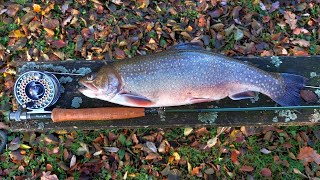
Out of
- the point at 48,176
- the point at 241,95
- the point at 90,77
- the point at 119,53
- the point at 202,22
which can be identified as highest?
the point at 202,22

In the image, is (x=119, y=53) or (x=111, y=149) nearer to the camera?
(x=111, y=149)

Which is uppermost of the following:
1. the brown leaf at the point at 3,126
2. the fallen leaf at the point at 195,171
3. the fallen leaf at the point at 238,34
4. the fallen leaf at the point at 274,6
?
the fallen leaf at the point at 274,6

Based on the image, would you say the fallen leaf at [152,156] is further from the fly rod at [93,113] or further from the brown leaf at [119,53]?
the brown leaf at [119,53]

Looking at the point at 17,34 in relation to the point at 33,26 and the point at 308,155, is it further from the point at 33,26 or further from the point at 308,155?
the point at 308,155

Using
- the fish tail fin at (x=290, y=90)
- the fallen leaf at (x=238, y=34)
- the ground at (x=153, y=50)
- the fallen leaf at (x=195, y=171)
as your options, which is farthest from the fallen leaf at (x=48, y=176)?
the fallen leaf at (x=238, y=34)

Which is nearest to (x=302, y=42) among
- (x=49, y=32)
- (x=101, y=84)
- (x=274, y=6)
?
(x=274, y=6)

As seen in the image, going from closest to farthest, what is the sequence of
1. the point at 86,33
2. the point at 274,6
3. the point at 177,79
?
1. the point at 177,79
2. the point at 86,33
3. the point at 274,6
